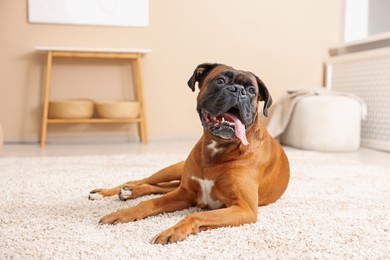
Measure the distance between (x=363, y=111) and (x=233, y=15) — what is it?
5.27 ft

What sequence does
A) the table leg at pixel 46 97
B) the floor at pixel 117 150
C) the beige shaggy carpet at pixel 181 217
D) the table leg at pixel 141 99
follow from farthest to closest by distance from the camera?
the table leg at pixel 141 99 → the table leg at pixel 46 97 → the floor at pixel 117 150 → the beige shaggy carpet at pixel 181 217

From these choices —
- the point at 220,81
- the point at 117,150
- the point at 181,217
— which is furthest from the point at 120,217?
the point at 117,150

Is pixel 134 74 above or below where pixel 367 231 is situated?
above

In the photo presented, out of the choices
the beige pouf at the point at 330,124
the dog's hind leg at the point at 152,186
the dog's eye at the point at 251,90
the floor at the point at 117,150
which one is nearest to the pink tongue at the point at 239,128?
the dog's eye at the point at 251,90

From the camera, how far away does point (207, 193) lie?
173 centimetres

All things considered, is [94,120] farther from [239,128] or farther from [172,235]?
[172,235]

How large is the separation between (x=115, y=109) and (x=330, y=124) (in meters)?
1.85

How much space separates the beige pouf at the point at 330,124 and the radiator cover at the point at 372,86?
0.80 feet

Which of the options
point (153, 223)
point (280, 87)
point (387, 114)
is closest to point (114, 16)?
point (280, 87)

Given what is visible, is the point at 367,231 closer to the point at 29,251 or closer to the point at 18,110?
the point at 29,251

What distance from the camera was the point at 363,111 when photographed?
4125mm

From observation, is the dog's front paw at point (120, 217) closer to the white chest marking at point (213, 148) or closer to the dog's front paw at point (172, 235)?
the dog's front paw at point (172, 235)

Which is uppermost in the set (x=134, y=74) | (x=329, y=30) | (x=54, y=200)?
(x=329, y=30)

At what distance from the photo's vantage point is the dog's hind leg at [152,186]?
200 cm
